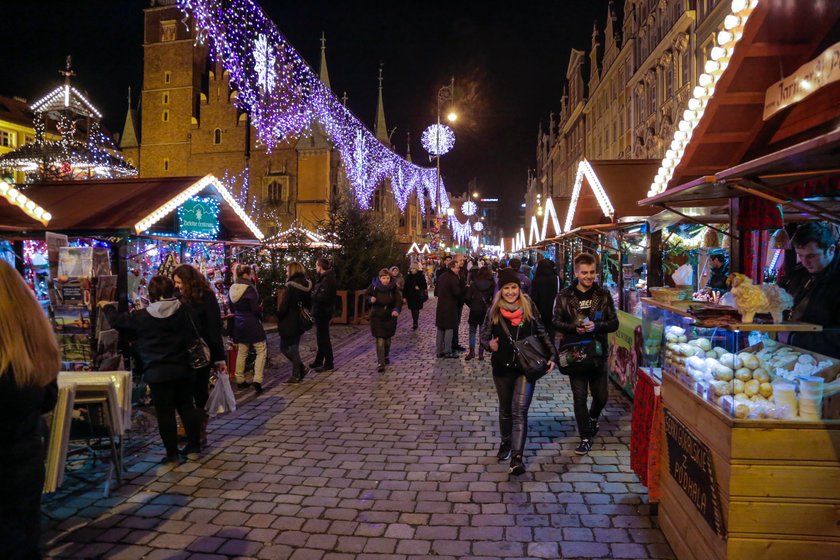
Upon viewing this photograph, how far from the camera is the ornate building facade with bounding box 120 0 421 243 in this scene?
143 feet

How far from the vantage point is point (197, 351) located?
5.39m

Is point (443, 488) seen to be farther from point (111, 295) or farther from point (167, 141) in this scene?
point (167, 141)

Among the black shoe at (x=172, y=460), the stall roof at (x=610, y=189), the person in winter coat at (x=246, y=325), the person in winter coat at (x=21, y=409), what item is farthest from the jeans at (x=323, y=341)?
the person in winter coat at (x=21, y=409)

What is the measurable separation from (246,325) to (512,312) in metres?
4.74

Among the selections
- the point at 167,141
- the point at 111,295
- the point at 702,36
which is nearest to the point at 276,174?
the point at 167,141

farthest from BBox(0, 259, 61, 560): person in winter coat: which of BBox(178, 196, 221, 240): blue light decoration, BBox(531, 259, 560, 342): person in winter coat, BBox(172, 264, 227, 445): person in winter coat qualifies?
BBox(531, 259, 560, 342): person in winter coat

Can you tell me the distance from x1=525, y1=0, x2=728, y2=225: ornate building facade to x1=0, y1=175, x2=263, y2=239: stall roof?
1249 centimetres

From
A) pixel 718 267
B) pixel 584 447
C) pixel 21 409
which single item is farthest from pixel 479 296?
pixel 21 409

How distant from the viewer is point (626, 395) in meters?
7.69

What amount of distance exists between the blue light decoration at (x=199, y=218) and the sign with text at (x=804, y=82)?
7753mm

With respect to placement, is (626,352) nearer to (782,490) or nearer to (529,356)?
(529,356)

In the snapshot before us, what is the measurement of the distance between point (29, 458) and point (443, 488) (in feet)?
10.1

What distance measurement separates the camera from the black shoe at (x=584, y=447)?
5.39m

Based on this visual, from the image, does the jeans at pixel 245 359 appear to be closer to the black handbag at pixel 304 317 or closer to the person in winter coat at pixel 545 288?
the black handbag at pixel 304 317
